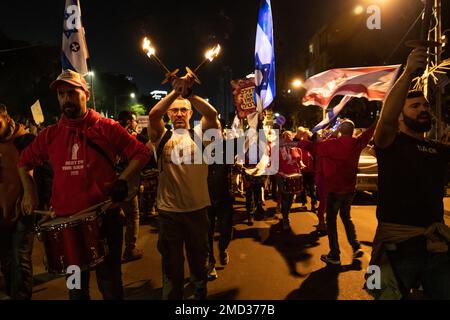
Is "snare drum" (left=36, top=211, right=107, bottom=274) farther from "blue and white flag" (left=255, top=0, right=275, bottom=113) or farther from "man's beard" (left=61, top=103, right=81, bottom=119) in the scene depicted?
"blue and white flag" (left=255, top=0, right=275, bottom=113)

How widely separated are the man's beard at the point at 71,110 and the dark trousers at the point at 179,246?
124 cm

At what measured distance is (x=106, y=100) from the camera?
82.3 metres

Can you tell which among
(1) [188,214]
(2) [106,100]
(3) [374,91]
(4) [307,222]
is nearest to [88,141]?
(1) [188,214]

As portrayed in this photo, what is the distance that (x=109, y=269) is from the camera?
10.5ft

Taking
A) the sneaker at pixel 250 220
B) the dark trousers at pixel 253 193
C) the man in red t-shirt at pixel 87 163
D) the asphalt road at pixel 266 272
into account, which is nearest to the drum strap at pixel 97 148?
the man in red t-shirt at pixel 87 163

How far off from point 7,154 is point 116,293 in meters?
1.99

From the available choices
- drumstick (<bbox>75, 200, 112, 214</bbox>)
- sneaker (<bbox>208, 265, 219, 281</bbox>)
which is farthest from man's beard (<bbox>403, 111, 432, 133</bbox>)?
sneaker (<bbox>208, 265, 219, 281</bbox>)

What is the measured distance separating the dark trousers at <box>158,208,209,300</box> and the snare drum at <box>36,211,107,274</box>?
0.73m

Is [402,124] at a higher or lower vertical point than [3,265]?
higher

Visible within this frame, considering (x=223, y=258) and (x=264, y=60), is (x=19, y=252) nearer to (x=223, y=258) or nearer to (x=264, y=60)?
(x=223, y=258)

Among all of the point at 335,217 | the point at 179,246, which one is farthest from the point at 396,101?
the point at 335,217

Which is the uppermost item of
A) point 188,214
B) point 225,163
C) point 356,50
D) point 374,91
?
point 356,50

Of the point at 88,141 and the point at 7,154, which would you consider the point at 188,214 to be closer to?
the point at 88,141

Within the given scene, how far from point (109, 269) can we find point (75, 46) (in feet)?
21.1
